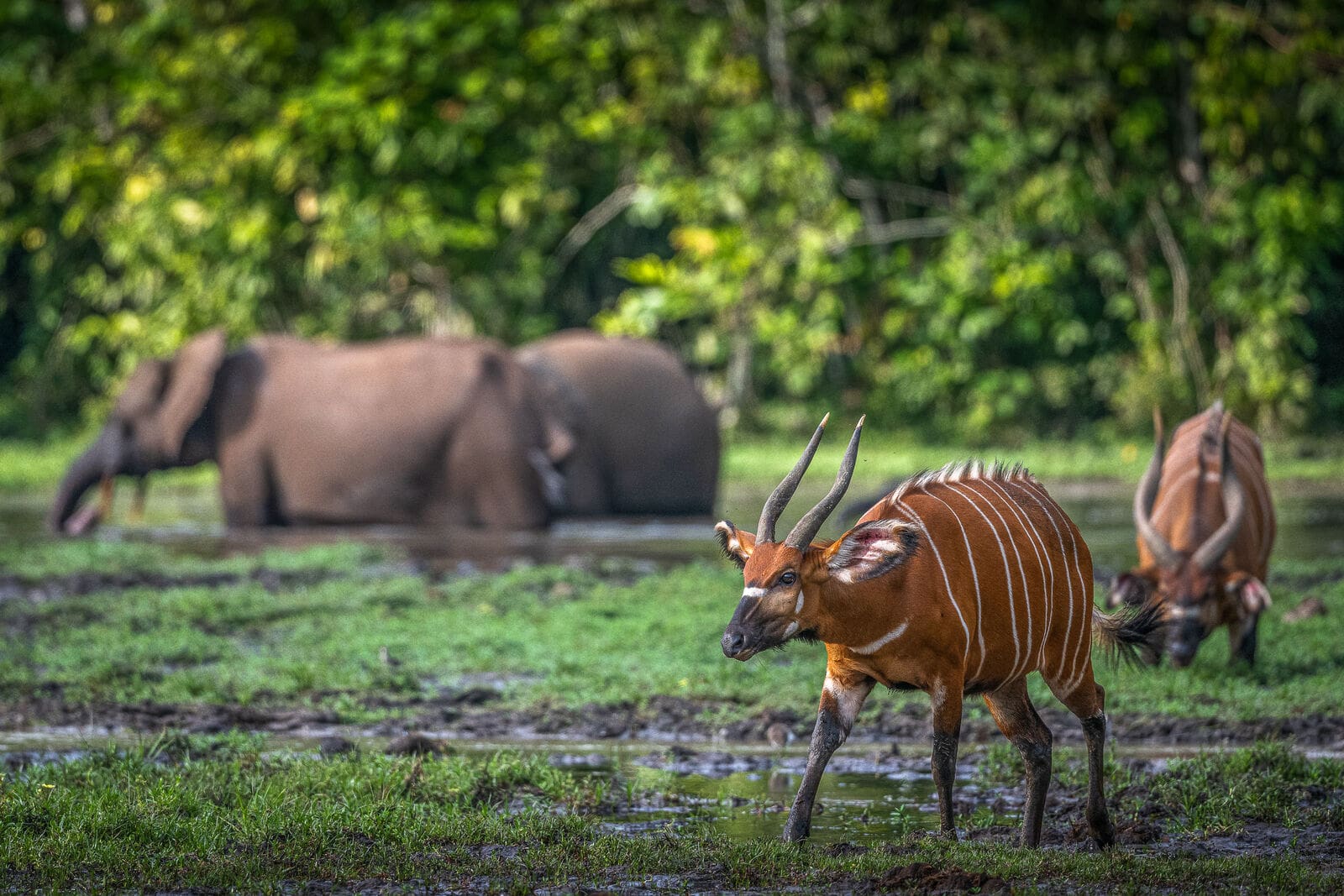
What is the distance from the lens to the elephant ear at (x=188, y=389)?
49.5ft

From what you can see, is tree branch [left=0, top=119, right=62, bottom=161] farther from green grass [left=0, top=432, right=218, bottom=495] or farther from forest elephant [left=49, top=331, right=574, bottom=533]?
forest elephant [left=49, top=331, right=574, bottom=533]

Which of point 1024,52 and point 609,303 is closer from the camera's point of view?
point 1024,52

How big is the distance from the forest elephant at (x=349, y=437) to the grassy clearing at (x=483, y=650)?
3.57m

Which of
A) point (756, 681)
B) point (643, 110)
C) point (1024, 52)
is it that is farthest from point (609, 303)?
point (756, 681)

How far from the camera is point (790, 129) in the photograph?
2077 cm

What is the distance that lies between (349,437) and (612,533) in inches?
93.0

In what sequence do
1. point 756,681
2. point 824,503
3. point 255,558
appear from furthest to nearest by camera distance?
point 255,558, point 756,681, point 824,503

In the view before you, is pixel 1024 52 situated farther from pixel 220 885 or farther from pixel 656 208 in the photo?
pixel 220 885

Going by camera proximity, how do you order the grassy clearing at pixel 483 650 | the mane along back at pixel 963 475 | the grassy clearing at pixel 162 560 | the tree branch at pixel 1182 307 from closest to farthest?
the mane along back at pixel 963 475, the grassy clearing at pixel 483 650, the grassy clearing at pixel 162 560, the tree branch at pixel 1182 307

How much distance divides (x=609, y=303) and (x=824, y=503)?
19719mm

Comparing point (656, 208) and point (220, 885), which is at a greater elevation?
point (656, 208)

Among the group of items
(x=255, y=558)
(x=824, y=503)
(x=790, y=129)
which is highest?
(x=790, y=129)

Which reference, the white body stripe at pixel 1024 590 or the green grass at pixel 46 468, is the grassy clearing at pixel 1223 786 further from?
the green grass at pixel 46 468

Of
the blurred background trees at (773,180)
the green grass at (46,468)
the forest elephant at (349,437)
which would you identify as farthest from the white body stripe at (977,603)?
the blurred background trees at (773,180)
